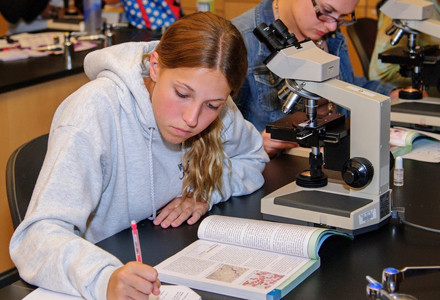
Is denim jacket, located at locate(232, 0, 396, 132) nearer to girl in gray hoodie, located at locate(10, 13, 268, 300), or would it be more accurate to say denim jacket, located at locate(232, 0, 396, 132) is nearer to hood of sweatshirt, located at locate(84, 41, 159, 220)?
girl in gray hoodie, located at locate(10, 13, 268, 300)

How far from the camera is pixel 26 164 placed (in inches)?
56.1

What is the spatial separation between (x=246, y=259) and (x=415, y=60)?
3.87ft

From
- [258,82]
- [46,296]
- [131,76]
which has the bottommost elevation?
[46,296]

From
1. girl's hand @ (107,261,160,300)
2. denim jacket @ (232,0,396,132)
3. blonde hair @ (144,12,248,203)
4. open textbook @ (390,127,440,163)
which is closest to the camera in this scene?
girl's hand @ (107,261,160,300)

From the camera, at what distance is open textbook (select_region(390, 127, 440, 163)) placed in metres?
1.78

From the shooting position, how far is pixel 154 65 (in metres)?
1.39

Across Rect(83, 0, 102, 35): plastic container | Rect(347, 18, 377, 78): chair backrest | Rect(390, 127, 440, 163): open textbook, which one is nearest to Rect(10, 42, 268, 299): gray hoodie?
Rect(390, 127, 440, 163): open textbook

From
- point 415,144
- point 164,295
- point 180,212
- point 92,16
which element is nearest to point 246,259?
point 164,295

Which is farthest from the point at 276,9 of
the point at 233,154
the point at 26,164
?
the point at 26,164

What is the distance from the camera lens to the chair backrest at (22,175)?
4.43 ft

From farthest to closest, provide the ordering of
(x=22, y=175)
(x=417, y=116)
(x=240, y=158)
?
(x=417, y=116) → (x=240, y=158) → (x=22, y=175)

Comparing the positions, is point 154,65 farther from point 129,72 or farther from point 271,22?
point 271,22

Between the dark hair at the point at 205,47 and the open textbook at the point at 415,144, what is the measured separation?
0.69m

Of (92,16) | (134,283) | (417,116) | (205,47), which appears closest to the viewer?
(134,283)
